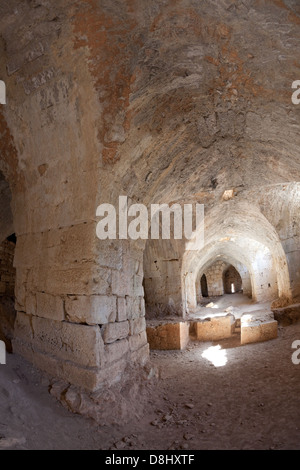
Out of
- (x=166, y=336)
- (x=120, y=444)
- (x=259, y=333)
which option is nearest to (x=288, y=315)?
(x=259, y=333)

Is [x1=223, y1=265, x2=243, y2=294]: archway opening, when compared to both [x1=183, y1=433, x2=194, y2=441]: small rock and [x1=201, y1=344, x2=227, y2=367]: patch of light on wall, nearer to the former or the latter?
[x1=201, y1=344, x2=227, y2=367]: patch of light on wall

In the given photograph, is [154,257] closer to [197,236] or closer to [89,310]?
[197,236]

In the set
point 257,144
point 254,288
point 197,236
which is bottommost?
point 254,288

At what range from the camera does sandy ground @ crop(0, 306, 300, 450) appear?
2.39m

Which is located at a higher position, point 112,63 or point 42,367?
point 112,63

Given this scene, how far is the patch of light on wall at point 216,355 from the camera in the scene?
5.29m

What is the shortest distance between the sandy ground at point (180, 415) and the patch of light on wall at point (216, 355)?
2.63ft

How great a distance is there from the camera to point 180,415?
313 cm

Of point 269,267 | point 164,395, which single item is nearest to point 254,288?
point 269,267

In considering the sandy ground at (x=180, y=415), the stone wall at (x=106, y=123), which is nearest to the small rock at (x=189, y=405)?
the sandy ground at (x=180, y=415)

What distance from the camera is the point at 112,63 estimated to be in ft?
9.39

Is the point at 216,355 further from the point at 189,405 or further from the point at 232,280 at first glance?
the point at 232,280

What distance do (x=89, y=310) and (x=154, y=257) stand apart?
570 centimetres

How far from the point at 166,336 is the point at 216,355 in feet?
4.23
